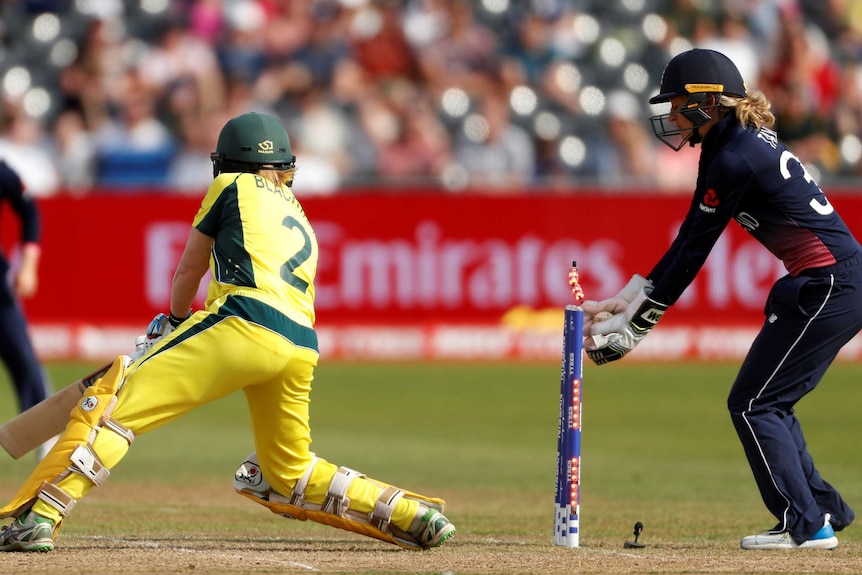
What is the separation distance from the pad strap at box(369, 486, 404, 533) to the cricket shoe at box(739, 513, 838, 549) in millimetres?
1792

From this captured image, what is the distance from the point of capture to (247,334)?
6.57 metres

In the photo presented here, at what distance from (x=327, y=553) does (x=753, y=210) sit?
2.74m

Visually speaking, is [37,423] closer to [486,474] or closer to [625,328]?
[625,328]

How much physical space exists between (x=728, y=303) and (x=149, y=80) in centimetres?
830

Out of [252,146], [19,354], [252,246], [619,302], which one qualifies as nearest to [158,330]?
[252,246]

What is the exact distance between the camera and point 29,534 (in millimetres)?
6602

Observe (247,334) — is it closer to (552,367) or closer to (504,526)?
(504,526)

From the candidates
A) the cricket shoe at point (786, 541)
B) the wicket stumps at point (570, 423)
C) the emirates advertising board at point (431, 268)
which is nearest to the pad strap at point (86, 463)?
the wicket stumps at point (570, 423)

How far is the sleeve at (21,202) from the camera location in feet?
35.4

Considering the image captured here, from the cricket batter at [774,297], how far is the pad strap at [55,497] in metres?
2.63

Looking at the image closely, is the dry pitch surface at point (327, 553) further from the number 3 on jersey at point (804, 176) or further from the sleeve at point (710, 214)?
the number 3 on jersey at point (804, 176)

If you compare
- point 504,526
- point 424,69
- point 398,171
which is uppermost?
point 424,69

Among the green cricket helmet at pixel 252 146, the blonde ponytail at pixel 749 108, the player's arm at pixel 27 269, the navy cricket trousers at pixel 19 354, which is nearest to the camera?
the green cricket helmet at pixel 252 146

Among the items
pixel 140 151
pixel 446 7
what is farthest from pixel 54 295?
pixel 446 7
